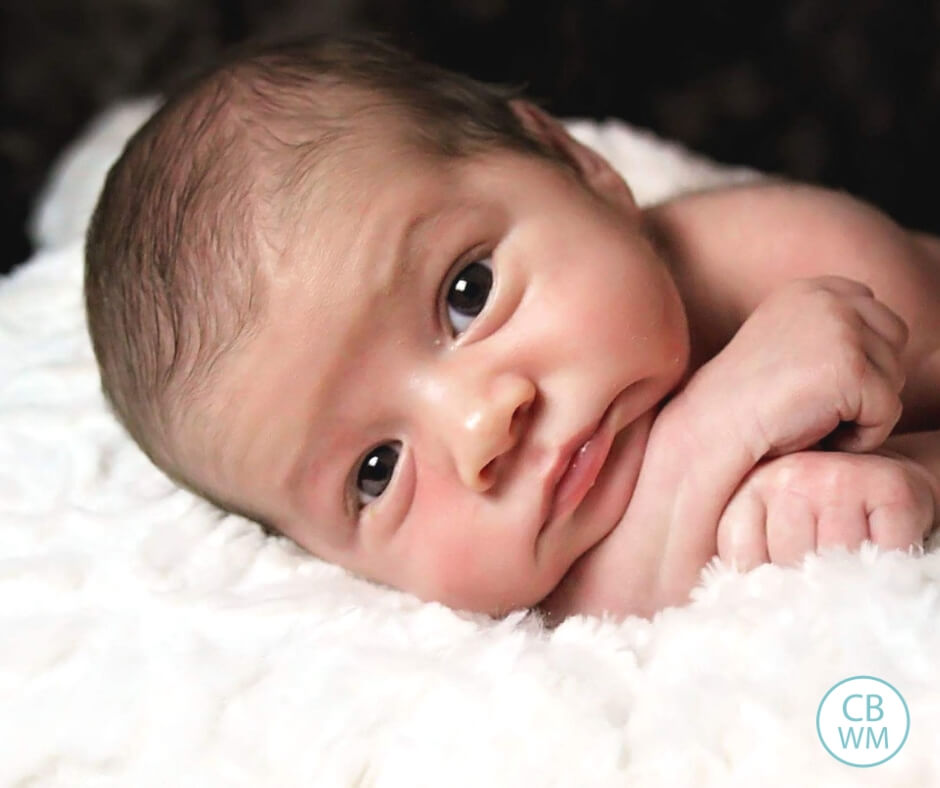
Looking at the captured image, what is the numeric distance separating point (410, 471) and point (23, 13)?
1601 millimetres

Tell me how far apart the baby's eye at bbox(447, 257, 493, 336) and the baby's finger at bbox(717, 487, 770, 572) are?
28cm

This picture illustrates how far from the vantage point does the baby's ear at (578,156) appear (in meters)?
1.11

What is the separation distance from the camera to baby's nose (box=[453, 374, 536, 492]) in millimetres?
878

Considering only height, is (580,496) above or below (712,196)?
below

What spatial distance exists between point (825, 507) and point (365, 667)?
1.28 ft

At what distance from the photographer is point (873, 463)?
2.76 feet

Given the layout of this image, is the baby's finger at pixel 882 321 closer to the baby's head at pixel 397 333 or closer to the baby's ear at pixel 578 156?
the baby's head at pixel 397 333

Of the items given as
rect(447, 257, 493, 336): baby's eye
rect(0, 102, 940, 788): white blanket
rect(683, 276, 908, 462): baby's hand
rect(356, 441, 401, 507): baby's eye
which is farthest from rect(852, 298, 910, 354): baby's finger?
rect(356, 441, 401, 507): baby's eye

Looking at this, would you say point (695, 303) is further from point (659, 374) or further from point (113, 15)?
point (113, 15)

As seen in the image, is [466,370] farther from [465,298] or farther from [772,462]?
[772,462]

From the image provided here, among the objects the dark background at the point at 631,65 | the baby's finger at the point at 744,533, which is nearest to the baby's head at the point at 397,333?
the baby's finger at the point at 744,533

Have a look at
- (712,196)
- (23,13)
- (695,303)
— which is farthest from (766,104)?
(23,13)

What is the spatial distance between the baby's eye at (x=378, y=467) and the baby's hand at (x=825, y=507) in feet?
1.00

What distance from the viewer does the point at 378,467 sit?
3.25 feet
